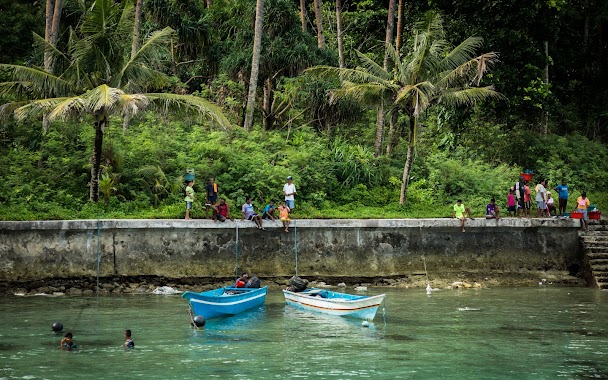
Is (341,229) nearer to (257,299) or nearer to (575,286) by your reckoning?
(257,299)

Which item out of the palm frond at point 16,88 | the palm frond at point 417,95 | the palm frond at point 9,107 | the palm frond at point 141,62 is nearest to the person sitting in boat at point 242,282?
the palm frond at point 141,62

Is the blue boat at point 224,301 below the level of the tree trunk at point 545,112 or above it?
below

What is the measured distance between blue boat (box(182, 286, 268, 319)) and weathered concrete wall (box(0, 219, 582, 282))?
3105 mm

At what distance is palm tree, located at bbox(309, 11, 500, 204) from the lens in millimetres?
26703

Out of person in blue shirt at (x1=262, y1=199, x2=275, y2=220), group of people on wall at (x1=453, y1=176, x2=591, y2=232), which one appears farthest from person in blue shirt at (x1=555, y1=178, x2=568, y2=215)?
person in blue shirt at (x1=262, y1=199, x2=275, y2=220)

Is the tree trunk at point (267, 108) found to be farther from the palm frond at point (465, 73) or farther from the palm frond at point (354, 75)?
the palm frond at point (465, 73)

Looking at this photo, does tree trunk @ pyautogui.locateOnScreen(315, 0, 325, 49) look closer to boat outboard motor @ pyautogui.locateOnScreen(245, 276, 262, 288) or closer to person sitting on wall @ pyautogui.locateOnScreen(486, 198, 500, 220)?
person sitting on wall @ pyautogui.locateOnScreen(486, 198, 500, 220)

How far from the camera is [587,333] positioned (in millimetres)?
18703

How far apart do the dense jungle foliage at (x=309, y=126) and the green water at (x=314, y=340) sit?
461 cm

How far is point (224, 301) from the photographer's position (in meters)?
20.3

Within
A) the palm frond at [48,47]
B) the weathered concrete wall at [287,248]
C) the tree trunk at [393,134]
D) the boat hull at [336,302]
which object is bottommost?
the boat hull at [336,302]

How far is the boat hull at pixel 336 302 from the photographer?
19.9 m

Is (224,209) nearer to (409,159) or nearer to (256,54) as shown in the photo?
(409,159)

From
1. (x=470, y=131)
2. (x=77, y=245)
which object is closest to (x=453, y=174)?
(x=470, y=131)
